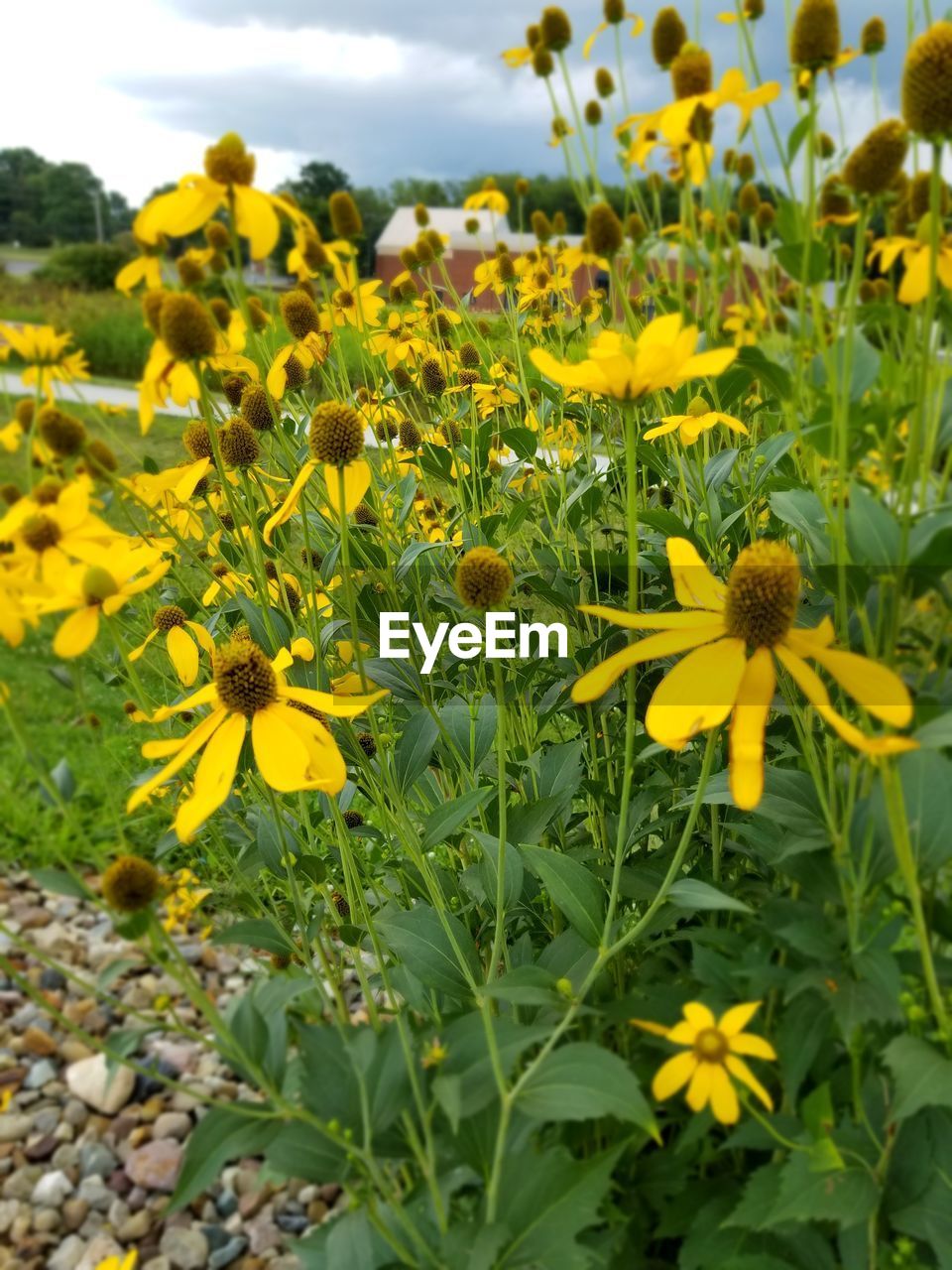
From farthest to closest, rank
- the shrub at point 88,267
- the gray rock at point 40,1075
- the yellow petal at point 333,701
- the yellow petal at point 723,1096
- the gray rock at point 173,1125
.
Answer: the shrub at point 88,267 → the gray rock at point 40,1075 → the gray rock at point 173,1125 → the yellow petal at point 333,701 → the yellow petal at point 723,1096

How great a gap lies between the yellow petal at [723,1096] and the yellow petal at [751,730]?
17 cm

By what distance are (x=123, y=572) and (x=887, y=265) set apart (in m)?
0.63

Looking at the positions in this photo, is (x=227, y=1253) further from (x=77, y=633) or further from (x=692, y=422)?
(x=692, y=422)

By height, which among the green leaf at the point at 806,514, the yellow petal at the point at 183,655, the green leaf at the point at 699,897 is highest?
the green leaf at the point at 806,514

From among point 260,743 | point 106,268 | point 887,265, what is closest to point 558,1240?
point 260,743

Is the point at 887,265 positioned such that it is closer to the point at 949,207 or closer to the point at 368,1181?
the point at 949,207

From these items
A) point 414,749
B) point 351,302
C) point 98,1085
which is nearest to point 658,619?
point 414,749

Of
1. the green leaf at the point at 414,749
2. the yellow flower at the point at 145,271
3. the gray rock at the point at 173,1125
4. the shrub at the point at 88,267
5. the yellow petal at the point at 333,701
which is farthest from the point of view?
the shrub at the point at 88,267

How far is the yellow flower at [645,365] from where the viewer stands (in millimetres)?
673

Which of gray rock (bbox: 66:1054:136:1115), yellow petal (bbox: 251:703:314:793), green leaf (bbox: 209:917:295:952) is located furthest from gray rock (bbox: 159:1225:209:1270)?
yellow petal (bbox: 251:703:314:793)

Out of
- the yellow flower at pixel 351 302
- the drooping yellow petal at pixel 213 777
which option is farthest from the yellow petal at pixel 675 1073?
the yellow flower at pixel 351 302

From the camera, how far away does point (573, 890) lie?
31.6 inches

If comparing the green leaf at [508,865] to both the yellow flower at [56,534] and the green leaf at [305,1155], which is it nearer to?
the green leaf at [305,1155]

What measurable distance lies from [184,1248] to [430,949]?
3.35ft
